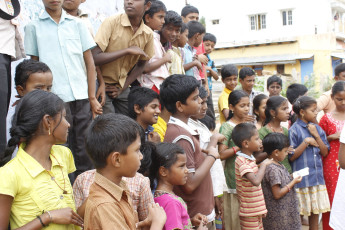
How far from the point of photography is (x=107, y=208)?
1599 mm

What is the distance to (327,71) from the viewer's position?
2264 centimetres

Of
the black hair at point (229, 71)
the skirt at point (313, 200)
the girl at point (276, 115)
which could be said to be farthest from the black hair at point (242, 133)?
the black hair at point (229, 71)

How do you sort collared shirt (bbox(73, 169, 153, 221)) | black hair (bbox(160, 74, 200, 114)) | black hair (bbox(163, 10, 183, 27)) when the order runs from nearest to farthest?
collared shirt (bbox(73, 169, 153, 221))
black hair (bbox(160, 74, 200, 114))
black hair (bbox(163, 10, 183, 27))

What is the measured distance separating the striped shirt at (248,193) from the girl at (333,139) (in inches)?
49.9

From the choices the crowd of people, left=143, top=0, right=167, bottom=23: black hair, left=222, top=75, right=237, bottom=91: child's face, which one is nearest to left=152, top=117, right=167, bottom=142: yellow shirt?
the crowd of people

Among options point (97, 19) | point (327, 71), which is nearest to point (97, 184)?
point (97, 19)

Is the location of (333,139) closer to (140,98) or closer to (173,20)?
(173,20)

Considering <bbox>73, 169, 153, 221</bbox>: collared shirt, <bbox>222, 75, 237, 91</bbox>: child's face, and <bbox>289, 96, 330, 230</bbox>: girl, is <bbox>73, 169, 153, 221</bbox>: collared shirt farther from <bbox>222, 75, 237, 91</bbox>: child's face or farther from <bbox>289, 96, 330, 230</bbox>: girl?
<bbox>222, 75, 237, 91</bbox>: child's face

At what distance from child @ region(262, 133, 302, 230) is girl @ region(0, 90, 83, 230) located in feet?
7.76

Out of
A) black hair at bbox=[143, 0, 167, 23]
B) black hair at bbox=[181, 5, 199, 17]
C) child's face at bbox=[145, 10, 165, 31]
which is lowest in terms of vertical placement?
child's face at bbox=[145, 10, 165, 31]

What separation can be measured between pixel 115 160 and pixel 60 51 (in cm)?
154

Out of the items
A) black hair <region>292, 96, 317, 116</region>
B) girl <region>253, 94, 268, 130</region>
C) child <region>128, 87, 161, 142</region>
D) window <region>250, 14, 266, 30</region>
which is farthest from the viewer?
window <region>250, 14, 266, 30</region>

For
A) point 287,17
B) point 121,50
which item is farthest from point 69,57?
point 287,17

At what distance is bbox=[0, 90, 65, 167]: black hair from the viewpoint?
1941 millimetres
